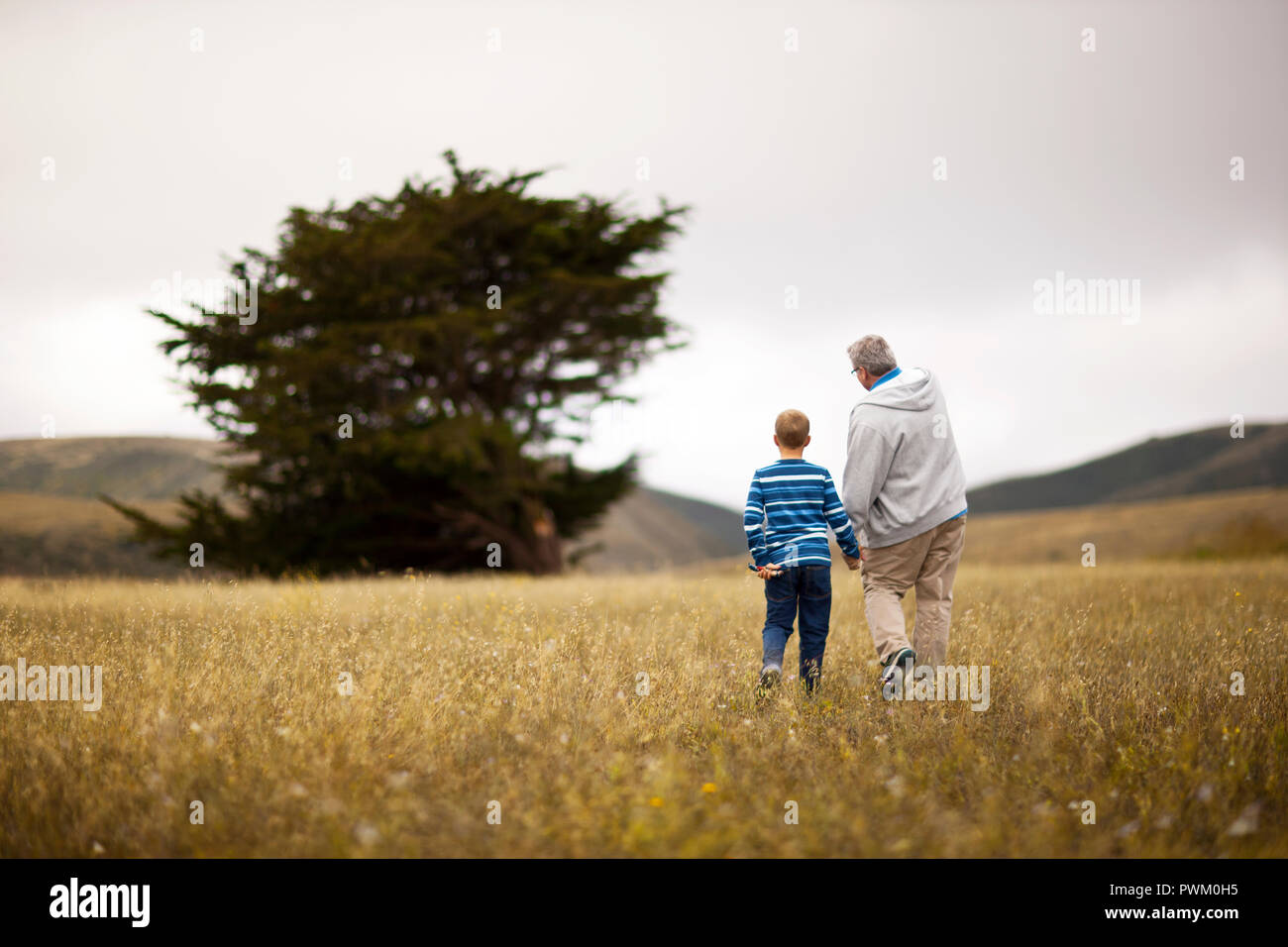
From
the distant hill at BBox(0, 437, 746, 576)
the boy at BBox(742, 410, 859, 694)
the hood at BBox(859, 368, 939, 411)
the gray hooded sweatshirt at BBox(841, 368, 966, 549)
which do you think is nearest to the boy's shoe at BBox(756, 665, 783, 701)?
the boy at BBox(742, 410, 859, 694)

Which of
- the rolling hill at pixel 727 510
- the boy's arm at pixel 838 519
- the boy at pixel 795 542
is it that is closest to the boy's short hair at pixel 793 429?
the boy at pixel 795 542

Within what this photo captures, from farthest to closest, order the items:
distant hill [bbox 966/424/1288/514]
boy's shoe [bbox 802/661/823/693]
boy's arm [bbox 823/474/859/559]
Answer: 1. distant hill [bbox 966/424/1288/514]
2. boy's shoe [bbox 802/661/823/693]
3. boy's arm [bbox 823/474/859/559]

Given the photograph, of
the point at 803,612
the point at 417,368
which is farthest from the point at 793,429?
the point at 417,368

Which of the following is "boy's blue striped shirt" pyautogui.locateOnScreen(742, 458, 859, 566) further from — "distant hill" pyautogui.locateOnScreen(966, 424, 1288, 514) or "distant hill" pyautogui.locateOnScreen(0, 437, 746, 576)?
"distant hill" pyautogui.locateOnScreen(966, 424, 1288, 514)

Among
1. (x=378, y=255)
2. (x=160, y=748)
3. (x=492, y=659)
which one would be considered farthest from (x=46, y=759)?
A: (x=378, y=255)

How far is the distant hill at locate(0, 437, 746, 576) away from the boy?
7956mm

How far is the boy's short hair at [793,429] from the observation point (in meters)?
4.89

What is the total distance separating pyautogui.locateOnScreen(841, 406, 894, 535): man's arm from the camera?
4.77 meters

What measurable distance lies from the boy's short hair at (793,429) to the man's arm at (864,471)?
13.2 inches

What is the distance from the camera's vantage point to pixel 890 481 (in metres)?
4.86

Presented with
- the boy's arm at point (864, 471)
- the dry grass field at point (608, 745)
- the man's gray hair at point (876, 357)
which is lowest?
the dry grass field at point (608, 745)

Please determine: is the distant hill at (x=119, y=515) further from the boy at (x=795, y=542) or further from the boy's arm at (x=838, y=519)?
the boy's arm at (x=838, y=519)
